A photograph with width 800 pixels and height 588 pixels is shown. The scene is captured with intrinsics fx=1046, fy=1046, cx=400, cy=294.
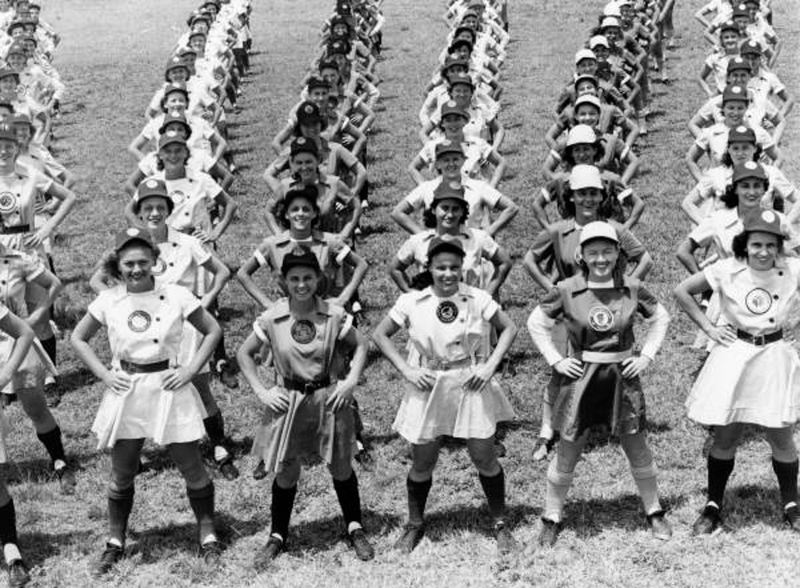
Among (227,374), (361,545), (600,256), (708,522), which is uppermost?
(600,256)

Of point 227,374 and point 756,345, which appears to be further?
point 227,374

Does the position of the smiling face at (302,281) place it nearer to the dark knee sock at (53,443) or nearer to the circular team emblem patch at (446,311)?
the circular team emblem patch at (446,311)

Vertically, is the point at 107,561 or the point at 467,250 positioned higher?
the point at 467,250

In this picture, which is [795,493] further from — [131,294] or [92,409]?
[92,409]

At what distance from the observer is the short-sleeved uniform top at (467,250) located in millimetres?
8852

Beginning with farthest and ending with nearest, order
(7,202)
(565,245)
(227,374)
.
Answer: (227,374) < (7,202) < (565,245)

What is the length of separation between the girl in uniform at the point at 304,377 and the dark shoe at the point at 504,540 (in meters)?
1.19

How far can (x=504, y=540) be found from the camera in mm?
7270

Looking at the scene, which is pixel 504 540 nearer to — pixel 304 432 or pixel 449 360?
pixel 449 360

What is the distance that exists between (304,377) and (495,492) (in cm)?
160

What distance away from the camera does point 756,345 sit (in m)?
7.07

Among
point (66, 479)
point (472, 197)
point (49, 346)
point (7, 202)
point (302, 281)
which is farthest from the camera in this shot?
point (49, 346)

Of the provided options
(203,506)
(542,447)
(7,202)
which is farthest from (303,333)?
(7,202)

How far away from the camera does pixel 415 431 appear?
23.3 ft
